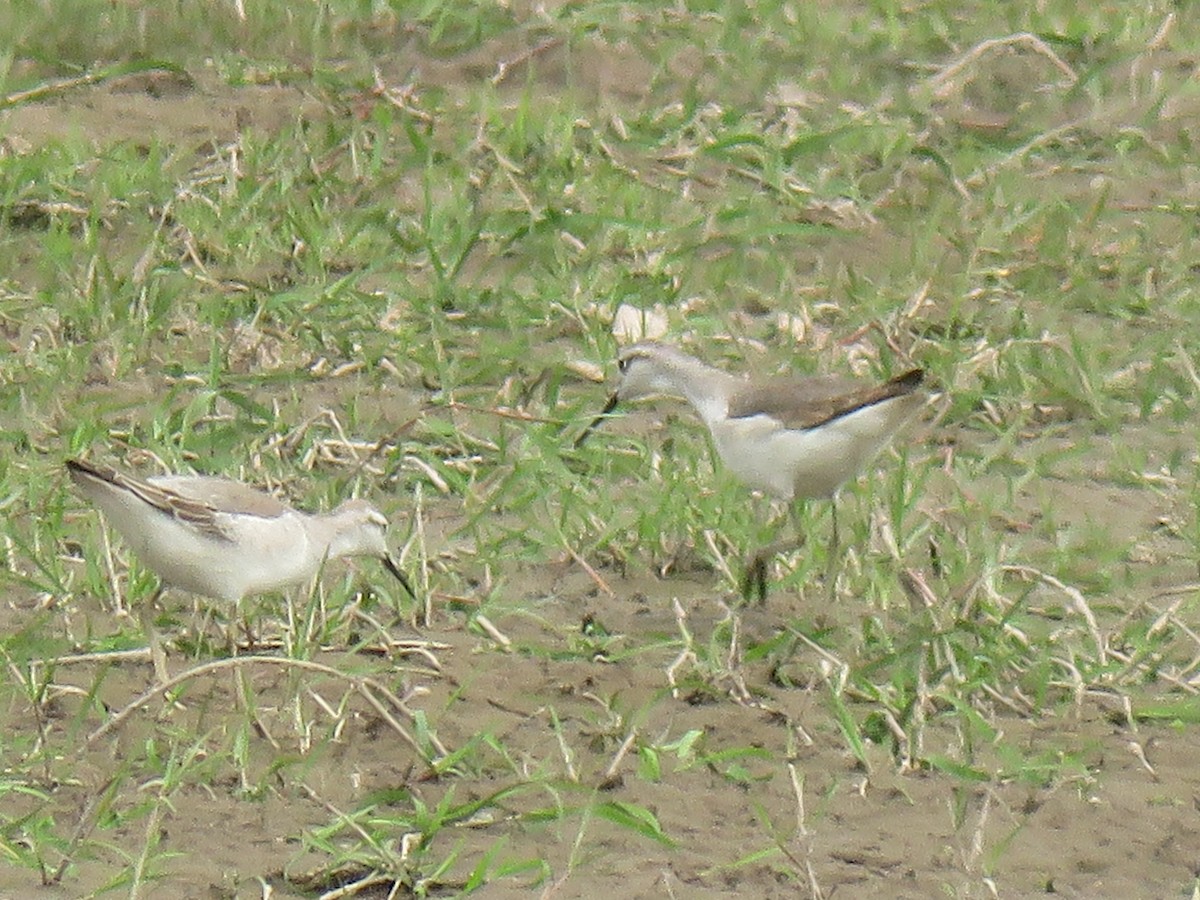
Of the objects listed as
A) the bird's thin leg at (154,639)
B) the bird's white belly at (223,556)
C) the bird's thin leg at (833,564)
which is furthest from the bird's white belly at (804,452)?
the bird's thin leg at (154,639)

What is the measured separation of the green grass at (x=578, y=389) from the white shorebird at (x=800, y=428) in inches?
7.8

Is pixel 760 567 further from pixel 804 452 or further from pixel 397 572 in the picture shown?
pixel 397 572

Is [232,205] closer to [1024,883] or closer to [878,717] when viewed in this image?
[878,717]

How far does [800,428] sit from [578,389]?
1.67 meters

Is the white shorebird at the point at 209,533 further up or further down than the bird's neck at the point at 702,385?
further up

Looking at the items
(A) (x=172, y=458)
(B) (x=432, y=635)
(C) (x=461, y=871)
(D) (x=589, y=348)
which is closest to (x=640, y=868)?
(C) (x=461, y=871)

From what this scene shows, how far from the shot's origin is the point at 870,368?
27.6 ft

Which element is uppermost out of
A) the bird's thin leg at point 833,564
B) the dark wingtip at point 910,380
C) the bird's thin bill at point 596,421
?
the dark wingtip at point 910,380

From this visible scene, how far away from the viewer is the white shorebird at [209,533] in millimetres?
6047

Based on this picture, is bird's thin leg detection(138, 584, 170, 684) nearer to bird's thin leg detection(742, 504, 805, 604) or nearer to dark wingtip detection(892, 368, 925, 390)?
bird's thin leg detection(742, 504, 805, 604)

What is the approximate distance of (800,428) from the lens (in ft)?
22.5

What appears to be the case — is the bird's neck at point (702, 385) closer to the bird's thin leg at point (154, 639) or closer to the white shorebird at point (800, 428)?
the white shorebird at point (800, 428)

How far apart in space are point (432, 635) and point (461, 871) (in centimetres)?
135

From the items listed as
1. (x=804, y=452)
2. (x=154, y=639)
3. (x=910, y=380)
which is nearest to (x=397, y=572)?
(x=154, y=639)
